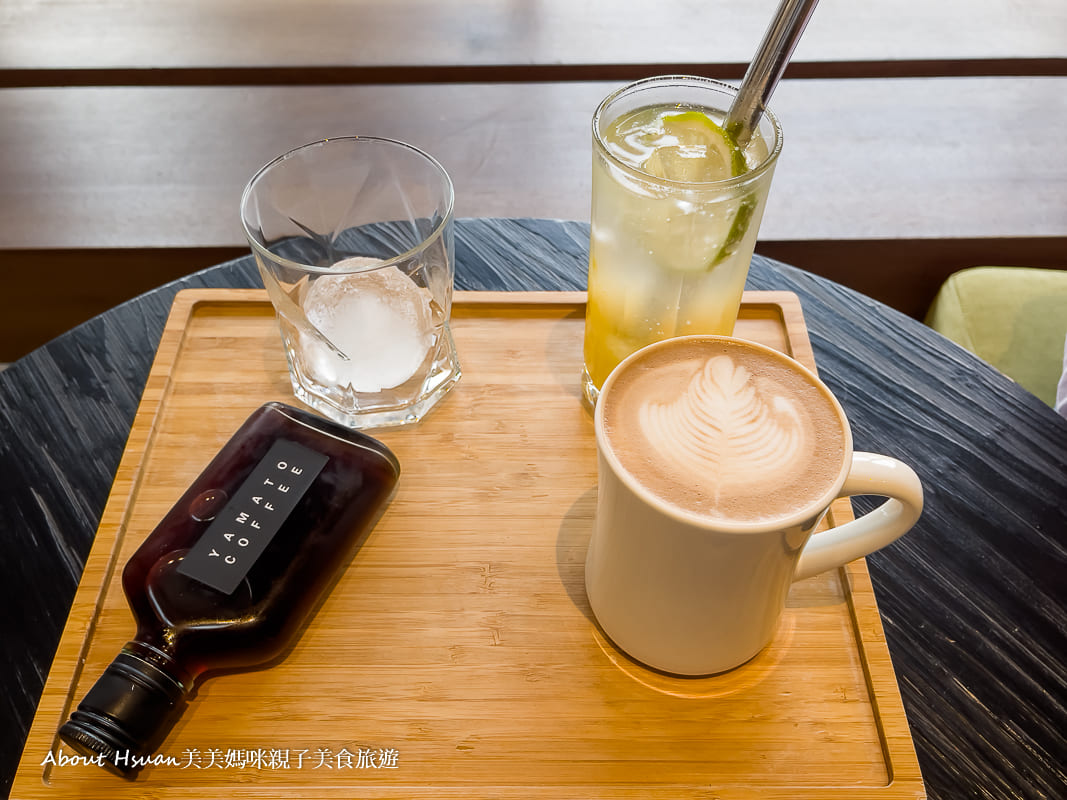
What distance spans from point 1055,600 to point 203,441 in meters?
0.73

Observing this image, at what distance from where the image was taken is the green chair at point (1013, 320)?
121 centimetres

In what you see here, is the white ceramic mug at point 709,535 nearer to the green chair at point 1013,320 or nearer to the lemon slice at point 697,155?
the lemon slice at point 697,155

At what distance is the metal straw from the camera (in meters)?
0.56

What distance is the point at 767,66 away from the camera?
60 centimetres

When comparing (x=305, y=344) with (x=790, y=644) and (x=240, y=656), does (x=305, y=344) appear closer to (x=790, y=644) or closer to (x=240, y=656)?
(x=240, y=656)

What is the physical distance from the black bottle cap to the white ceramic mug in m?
0.30

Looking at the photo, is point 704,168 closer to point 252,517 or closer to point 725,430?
point 725,430

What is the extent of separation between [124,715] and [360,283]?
1.22 ft

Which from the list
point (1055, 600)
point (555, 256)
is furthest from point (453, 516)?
point (1055, 600)

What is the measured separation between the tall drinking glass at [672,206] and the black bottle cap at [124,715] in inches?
16.8

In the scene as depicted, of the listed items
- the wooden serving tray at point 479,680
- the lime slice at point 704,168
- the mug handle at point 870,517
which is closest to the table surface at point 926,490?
the wooden serving tray at point 479,680

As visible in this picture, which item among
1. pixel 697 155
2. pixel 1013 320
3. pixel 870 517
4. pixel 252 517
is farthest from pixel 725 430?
pixel 1013 320

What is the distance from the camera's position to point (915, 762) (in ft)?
1.89

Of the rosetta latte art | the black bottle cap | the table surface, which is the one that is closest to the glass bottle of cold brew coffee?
the black bottle cap
